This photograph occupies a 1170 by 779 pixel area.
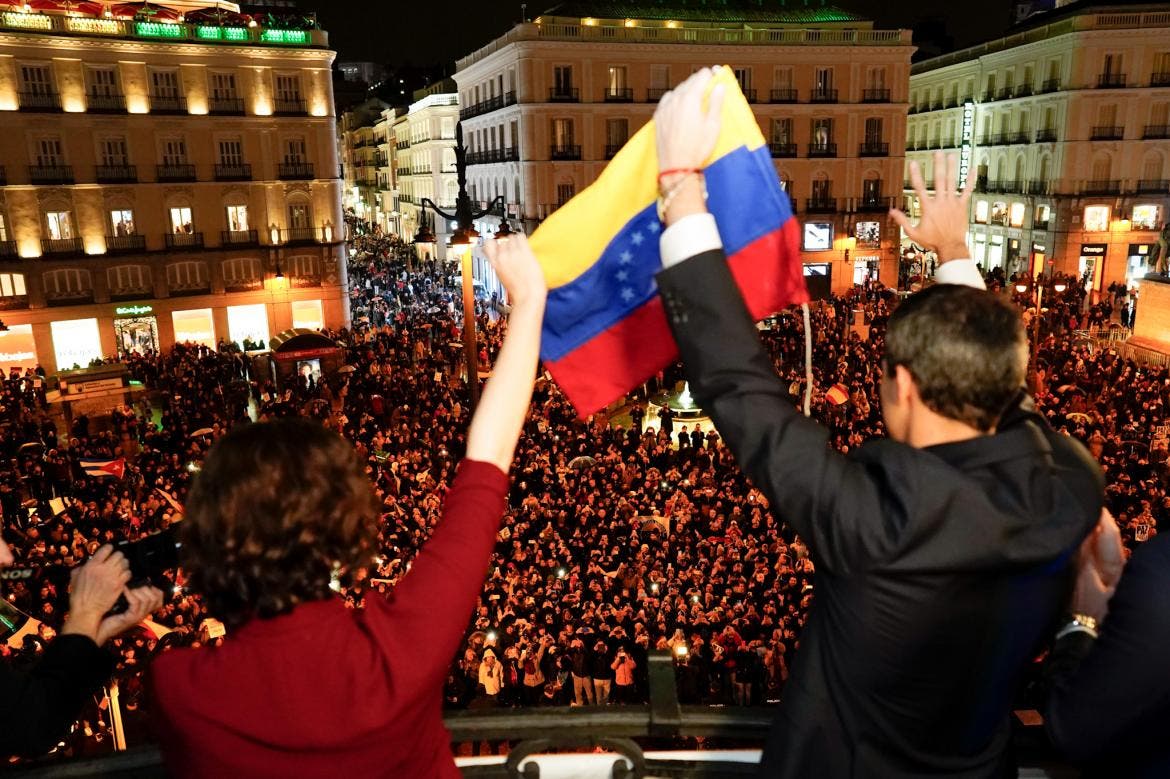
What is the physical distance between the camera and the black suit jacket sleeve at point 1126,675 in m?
1.84

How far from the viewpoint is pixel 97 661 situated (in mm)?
2123

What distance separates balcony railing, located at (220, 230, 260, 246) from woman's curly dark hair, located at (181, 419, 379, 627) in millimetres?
40803

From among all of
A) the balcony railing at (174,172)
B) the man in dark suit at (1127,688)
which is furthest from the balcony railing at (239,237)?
the man in dark suit at (1127,688)

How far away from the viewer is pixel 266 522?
177cm

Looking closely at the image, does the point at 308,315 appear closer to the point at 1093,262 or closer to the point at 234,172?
the point at 234,172

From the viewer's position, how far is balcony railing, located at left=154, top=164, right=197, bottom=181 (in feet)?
123

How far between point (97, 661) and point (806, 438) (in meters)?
1.79

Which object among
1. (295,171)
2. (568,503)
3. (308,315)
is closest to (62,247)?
(295,171)

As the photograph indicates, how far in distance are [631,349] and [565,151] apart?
4391 centimetres

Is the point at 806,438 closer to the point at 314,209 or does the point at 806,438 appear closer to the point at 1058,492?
the point at 1058,492

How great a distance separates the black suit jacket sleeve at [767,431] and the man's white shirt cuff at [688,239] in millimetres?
23

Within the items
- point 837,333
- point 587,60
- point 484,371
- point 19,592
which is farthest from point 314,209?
point 19,592

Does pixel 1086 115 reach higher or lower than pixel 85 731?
higher

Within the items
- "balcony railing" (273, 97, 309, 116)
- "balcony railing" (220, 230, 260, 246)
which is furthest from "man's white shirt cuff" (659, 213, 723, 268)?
"balcony railing" (273, 97, 309, 116)
